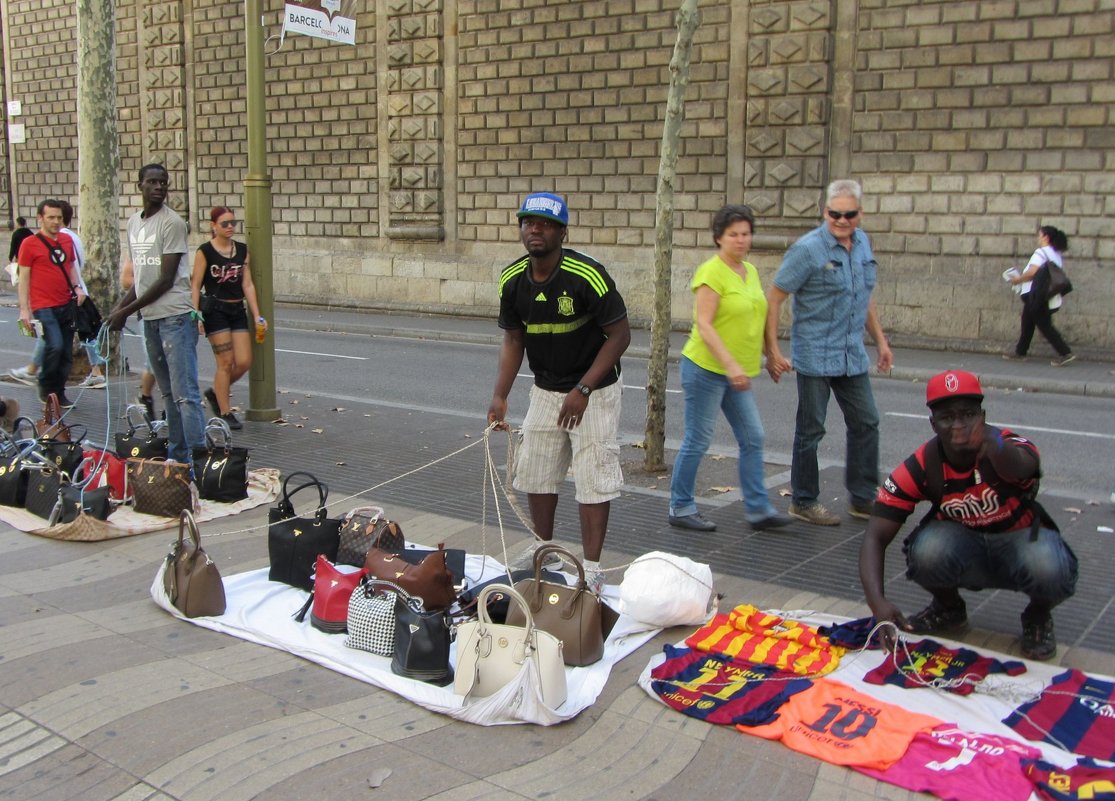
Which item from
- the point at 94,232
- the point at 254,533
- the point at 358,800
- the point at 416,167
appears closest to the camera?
the point at 358,800

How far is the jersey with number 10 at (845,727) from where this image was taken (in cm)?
369

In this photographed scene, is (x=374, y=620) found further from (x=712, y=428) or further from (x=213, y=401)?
(x=213, y=401)

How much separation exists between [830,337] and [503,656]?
3188mm

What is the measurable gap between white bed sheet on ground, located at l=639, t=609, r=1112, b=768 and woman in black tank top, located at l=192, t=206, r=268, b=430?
595 cm

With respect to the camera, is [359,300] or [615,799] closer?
[615,799]

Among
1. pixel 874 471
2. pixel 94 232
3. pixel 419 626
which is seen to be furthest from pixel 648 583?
pixel 94 232

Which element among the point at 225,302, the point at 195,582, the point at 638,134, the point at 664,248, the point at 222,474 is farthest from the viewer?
the point at 638,134

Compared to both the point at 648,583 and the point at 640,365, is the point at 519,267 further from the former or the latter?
the point at 640,365

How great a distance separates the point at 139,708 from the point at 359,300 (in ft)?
64.4

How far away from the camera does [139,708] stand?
4066 millimetres

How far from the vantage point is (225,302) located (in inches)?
366

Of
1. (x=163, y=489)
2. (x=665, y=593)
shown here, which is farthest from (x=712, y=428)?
(x=163, y=489)

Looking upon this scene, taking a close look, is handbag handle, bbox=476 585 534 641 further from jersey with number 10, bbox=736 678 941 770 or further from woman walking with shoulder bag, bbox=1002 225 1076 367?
woman walking with shoulder bag, bbox=1002 225 1076 367

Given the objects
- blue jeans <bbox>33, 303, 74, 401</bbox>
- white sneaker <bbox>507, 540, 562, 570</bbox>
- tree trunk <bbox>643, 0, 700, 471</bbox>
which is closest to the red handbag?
white sneaker <bbox>507, 540, 562, 570</bbox>
